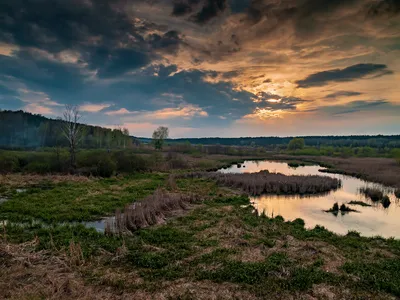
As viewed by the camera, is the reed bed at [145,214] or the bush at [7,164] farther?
the bush at [7,164]

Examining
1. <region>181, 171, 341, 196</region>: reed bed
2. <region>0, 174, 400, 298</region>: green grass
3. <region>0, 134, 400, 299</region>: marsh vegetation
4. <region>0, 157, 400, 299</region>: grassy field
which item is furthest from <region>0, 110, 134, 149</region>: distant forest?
<region>0, 157, 400, 299</region>: grassy field

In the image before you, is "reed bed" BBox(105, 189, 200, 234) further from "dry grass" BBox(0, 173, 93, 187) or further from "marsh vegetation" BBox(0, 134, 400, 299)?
"dry grass" BBox(0, 173, 93, 187)

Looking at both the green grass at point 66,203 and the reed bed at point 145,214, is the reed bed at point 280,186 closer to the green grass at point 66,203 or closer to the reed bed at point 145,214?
the reed bed at point 145,214

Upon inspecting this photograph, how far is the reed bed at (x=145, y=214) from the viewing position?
1356cm

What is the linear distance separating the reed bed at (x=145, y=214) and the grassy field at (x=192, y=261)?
0.65 m

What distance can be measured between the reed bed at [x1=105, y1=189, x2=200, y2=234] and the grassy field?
2.12 feet

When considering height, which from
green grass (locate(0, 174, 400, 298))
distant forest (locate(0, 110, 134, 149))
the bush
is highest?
distant forest (locate(0, 110, 134, 149))

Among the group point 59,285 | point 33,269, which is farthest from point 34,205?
point 59,285

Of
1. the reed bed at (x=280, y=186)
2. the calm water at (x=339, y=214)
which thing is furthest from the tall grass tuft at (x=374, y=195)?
the reed bed at (x=280, y=186)

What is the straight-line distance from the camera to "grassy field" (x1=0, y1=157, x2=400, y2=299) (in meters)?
7.77

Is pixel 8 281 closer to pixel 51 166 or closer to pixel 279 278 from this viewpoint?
pixel 279 278

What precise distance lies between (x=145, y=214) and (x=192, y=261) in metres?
6.05

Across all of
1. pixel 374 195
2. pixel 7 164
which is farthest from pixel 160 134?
pixel 374 195

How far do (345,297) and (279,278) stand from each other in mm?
1971
